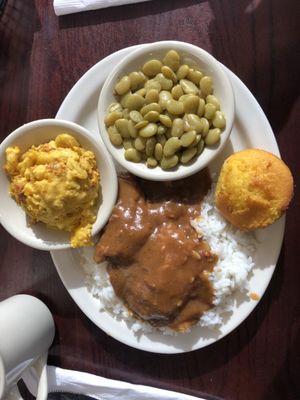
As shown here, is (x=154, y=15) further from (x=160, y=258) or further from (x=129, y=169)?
(x=160, y=258)

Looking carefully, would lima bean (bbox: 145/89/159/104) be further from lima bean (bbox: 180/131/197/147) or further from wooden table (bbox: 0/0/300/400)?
wooden table (bbox: 0/0/300/400)

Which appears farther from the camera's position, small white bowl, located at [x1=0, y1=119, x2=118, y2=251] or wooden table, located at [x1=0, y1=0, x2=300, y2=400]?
wooden table, located at [x1=0, y1=0, x2=300, y2=400]

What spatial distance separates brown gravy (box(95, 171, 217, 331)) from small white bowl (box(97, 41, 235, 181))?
11cm

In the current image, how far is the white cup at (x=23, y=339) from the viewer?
5.56 feet

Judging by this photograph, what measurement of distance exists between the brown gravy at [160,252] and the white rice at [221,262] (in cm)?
3

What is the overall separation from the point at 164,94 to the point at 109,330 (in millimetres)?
862

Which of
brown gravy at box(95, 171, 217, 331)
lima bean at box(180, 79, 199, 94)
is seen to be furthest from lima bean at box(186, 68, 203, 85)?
brown gravy at box(95, 171, 217, 331)

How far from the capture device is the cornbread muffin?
5.18 feet

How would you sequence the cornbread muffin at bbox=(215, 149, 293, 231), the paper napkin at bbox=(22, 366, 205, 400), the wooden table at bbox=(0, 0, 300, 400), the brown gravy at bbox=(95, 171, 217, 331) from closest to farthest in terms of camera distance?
the cornbread muffin at bbox=(215, 149, 293, 231) < the brown gravy at bbox=(95, 171, 217, 331) < the wooden table at bbox=(0, 0, 300, 400) < the paper napkin at bbox=(22, 366, 205, 400)

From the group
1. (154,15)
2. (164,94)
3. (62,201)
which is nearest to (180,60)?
(164,94)

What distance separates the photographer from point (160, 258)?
66.1 inches

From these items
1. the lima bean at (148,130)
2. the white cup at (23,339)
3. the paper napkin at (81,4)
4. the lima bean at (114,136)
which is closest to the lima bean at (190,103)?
the lima bean at (148,130)

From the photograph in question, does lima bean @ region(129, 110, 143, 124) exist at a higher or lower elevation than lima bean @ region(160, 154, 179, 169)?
higher

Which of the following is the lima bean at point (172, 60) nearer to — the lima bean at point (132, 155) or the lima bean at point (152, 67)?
the lima bean at point (152, 67)
